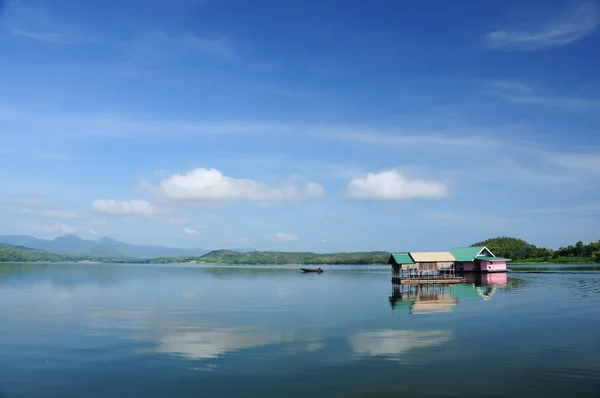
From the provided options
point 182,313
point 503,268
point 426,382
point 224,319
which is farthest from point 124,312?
point 503,268

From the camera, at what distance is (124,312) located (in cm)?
4338

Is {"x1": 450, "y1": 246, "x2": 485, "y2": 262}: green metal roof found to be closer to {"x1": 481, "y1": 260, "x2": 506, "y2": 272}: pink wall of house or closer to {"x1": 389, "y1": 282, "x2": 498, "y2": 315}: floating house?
{"x1": 481, "y1": 260, "x2": 506, "y2": 272}: pink wall of house

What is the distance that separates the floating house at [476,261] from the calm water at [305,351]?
50472 mm

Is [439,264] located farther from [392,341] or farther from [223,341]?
[223,341]

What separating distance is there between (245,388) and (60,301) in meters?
43.6

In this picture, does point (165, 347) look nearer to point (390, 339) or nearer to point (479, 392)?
point (390, 339)

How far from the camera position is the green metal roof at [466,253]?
318 ft

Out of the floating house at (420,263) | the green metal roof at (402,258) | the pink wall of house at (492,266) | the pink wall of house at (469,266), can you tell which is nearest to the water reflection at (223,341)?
the floating house at (420,263)

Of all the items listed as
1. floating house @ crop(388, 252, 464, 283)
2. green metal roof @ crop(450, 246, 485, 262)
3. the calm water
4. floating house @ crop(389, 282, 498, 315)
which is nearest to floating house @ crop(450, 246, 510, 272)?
green metal roof @ crop(450, 246, 485, 262)

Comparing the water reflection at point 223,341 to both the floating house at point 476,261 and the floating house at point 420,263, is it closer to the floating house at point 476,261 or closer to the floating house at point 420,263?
the floating house at point 420,263

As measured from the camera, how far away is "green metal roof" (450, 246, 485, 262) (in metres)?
96.9

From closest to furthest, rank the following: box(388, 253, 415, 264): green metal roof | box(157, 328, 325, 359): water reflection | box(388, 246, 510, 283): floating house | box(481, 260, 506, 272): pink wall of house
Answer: box(157, 328, 325, 359): water reflection, box(388, 246, 510, 283): floating house, box(388, 253, 415, 264): green metal roof, box(481, 260, 506, 272): pink wall of house

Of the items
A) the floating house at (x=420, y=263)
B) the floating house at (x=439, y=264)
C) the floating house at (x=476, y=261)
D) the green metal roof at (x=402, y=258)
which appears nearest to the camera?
the floating house at (x=439, y=264)

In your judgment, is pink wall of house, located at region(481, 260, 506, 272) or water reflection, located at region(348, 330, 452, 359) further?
pink wall of house, located at region(481, 260, 506, 272)
